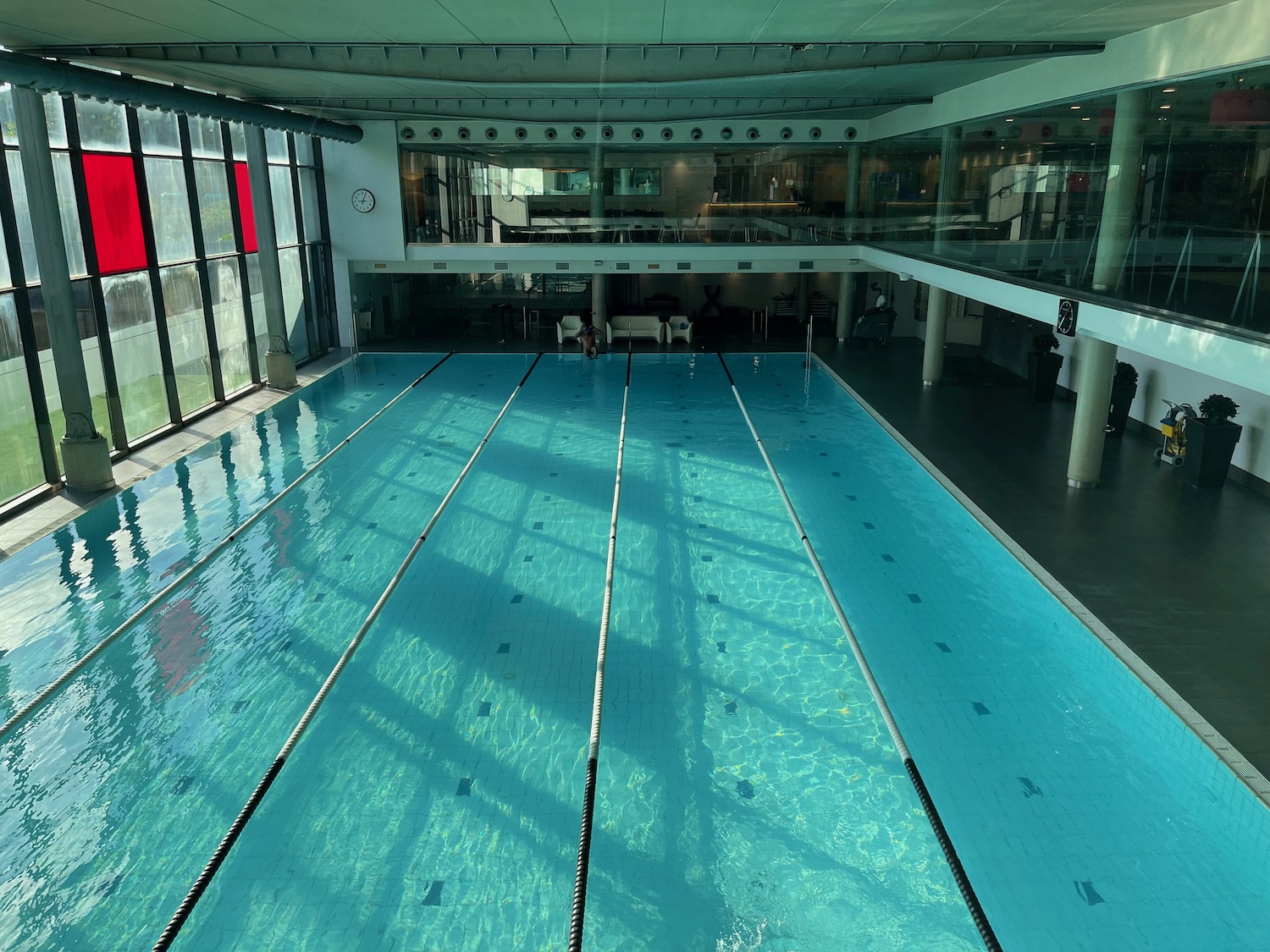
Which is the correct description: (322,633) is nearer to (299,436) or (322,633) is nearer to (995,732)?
→ (995,732)

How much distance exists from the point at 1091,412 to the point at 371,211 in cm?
1543

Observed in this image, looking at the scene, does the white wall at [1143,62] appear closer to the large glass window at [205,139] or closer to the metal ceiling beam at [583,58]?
the metal ceiling beam at [583,58]

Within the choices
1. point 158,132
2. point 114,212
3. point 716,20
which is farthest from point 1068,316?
point 158,132

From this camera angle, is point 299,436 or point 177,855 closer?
point 177,855

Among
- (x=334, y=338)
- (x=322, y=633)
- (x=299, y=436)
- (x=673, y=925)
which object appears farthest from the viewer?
(x=334, y=338)

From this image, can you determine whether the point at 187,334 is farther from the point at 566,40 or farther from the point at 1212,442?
the point at 1212,442

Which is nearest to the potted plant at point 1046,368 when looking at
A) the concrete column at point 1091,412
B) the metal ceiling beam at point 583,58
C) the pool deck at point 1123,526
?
the pool deck at point 1123,526

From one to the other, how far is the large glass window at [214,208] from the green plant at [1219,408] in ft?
45.7

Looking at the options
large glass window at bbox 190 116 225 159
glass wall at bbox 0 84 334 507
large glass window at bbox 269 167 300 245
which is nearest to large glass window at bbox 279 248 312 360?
large glass window at bbox 269 167 300 245

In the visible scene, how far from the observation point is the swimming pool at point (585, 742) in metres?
4.68

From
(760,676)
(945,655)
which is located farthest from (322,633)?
(945,655)

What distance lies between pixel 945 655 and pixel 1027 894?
2.42 meters

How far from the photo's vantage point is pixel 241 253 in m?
15.3

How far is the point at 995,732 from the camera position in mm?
6047
